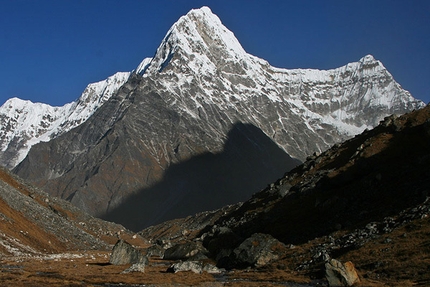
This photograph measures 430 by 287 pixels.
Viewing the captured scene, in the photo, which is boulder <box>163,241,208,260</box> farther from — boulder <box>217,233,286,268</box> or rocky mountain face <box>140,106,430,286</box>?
boulder <box>217,233,286,268</box>

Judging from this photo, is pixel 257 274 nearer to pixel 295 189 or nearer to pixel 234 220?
pixel 295 189

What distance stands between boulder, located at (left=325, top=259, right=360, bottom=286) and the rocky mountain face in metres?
0.09

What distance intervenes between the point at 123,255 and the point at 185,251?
21.2m

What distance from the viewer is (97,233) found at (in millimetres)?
159000

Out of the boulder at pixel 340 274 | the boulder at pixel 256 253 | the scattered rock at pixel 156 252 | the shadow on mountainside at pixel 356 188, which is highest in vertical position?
the shadow on mountainside at pixel 356 188

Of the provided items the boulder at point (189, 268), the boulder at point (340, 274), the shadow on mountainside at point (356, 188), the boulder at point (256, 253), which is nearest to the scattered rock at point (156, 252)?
the shadow on mountainside at point (356, 188)

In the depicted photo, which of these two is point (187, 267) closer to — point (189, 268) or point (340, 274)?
point (189, 268)

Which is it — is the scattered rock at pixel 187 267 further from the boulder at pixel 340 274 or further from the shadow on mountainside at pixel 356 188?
the boulder at pixel 340 274

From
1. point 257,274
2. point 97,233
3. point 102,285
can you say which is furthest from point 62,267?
point 97,233

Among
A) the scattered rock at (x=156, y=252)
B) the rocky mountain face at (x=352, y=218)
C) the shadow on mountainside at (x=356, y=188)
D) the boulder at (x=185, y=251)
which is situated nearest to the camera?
the rocky mountain face at (x=352, y=218)

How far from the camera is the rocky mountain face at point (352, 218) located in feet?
182

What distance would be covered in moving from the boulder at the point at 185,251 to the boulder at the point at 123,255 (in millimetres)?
15313

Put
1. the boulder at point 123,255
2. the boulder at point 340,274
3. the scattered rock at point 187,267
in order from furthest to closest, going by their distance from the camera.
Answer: the boulder at point 123,255 → the scattered rock at point 187,267 → the boulder at point 340,274

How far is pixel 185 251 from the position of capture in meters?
97.5
